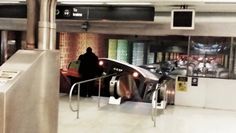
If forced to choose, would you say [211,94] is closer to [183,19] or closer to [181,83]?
[181,83]

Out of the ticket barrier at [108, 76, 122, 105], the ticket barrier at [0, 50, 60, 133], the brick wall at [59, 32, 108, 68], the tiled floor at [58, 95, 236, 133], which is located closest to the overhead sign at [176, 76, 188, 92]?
the tiled floor at [58, 95, 236, 133]

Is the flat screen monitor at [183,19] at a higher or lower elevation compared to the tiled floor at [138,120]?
higher

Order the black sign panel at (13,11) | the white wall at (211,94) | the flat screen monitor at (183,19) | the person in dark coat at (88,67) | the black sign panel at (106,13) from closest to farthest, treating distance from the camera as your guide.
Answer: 1. the flat screen monitor at (183,19)
2. the black sign panel at (106,13)
3. the black sign panel at (13,11)
4. the white wall at (211,94)
5. the person in dark coat at (88,67)

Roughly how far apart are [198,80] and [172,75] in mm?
1090

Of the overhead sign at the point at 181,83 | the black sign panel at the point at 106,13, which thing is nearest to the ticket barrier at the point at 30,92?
the black sign panel at the point at 106,13

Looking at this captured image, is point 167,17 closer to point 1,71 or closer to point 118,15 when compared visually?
point 118,15

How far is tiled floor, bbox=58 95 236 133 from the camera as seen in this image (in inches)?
236

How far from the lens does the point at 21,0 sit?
23.1 ft

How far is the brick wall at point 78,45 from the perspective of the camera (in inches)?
422

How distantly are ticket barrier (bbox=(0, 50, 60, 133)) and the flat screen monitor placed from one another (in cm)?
454

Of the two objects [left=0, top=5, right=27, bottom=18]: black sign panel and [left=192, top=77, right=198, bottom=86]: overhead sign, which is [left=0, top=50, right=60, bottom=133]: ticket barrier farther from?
[left=192, top=77, right=198, bottom=86]: overhead sign

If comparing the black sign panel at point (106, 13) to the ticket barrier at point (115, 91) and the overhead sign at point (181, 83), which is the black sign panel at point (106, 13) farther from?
the overhead sign at point (181, 83)

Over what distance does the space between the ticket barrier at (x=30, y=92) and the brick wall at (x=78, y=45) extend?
8.11m

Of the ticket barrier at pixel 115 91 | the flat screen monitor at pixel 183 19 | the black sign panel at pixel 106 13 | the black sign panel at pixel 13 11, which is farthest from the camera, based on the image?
the ticket barrier at pixel 115 91
